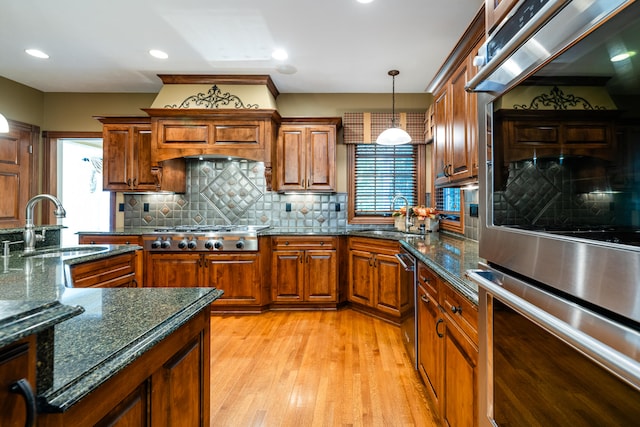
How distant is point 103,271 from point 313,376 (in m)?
1.64

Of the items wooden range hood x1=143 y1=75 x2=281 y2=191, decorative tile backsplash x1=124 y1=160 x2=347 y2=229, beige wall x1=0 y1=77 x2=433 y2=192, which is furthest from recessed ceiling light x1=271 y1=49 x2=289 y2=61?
decorative tile backsplash x1=124 y1=160 x2=347 y2=229

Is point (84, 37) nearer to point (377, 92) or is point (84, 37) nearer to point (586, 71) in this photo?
point (377, 92)

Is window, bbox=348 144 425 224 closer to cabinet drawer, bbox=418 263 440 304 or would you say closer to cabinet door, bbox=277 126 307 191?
cabinet door, bbox=277 126 307 191

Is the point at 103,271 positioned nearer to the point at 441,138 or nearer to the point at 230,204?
the point at 230,204

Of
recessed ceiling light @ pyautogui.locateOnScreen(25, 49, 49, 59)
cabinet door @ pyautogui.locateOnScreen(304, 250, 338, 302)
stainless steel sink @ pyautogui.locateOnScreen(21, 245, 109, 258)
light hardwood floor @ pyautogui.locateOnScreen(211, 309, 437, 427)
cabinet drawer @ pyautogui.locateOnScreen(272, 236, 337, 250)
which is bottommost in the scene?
light hardwood floor @ pyautogui.locateOnScreen(211, 309, 437, 427)

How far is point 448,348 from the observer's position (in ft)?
4.93

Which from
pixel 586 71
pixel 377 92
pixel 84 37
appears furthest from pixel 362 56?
pixel 586 71

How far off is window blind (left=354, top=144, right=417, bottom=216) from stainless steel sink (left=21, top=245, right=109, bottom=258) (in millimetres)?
2936

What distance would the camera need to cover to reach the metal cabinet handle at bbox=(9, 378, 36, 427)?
501 mm

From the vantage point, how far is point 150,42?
10.1 feet

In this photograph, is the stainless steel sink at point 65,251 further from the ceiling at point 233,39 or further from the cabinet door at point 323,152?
the cabinet door at point 323,152

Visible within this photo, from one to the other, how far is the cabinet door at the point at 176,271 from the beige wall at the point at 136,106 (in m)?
2.05

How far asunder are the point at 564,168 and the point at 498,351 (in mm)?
500

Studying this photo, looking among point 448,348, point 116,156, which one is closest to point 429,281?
point 448,348
